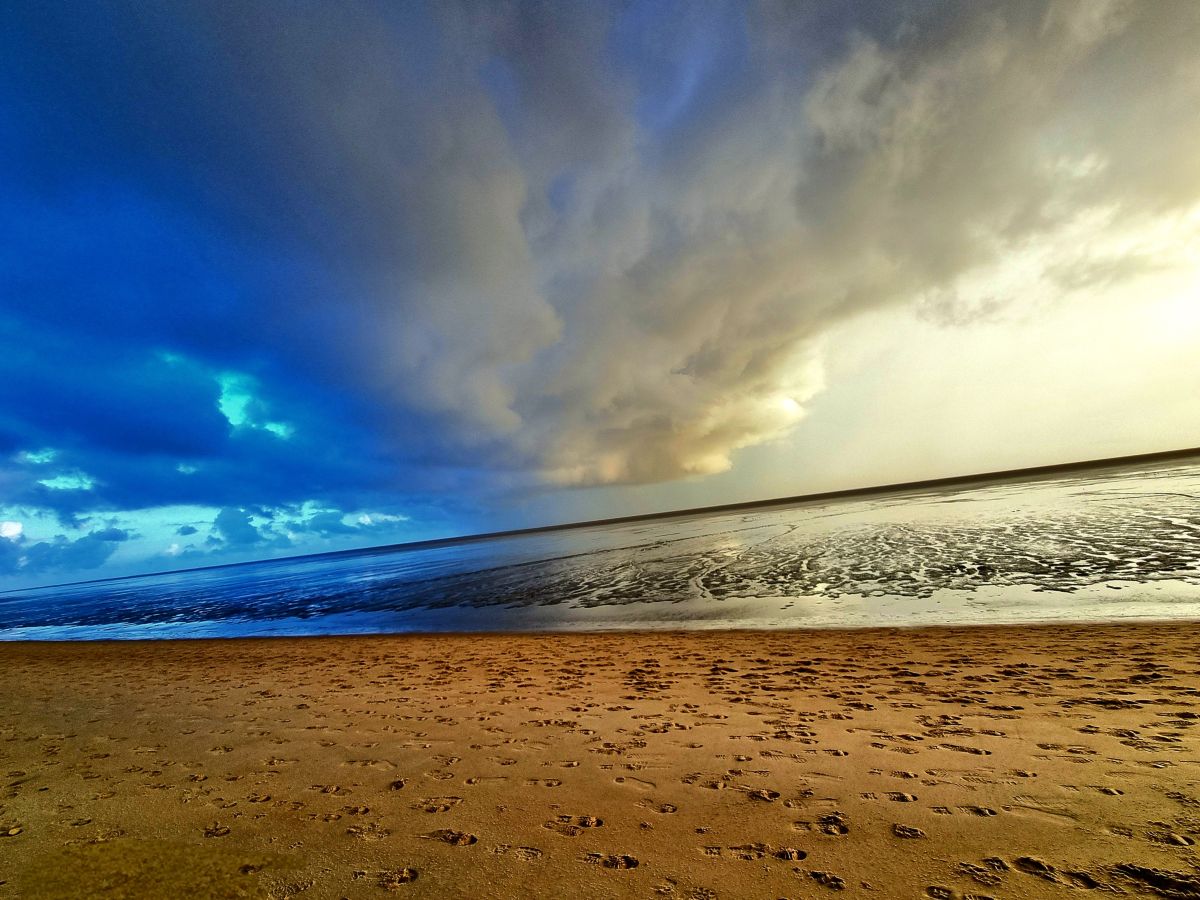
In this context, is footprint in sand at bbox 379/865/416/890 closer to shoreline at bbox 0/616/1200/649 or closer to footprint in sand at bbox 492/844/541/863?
footprint in sand at bbox 492/844/541/863

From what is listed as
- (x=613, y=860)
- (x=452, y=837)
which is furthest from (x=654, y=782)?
(x=452, y=837)

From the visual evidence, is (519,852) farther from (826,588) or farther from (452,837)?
(826,588)

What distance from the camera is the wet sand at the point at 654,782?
13.8ft

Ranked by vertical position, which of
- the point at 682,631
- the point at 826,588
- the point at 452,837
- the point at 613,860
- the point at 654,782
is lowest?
the point at 826,588

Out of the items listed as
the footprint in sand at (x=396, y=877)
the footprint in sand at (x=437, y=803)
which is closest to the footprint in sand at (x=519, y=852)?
the footprint in sand at (x=396, y=877)

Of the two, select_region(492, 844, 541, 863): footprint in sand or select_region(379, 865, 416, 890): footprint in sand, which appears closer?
select_region(379, 865, 416, 890): footprint in sand

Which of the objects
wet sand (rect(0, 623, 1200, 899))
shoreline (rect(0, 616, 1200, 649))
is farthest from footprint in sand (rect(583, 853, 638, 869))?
shoreline (rect(0, 616, 1200, 649))

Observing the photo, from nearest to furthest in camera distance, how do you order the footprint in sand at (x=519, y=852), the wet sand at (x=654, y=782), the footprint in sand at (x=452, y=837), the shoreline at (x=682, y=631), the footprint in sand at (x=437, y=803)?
the wet sand at (x=654, y=782)
the footprint in sand at (x=519, y=852)
the footprint in sand at (x=452, y=837)
the footprint in sand at (x=437, y=803)
the shoreline at (x=682, y=631)

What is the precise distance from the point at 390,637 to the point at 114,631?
27.5 metres

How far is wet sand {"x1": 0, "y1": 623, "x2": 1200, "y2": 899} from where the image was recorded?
4191 millimetres

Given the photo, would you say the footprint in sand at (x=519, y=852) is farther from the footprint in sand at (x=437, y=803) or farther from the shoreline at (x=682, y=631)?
the shoreline at (x=682, y=631)

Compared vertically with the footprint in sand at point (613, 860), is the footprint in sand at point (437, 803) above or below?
above

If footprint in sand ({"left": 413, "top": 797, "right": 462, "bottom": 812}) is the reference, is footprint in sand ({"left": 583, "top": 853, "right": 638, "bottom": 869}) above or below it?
below

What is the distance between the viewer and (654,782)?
5914 millimetres
